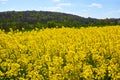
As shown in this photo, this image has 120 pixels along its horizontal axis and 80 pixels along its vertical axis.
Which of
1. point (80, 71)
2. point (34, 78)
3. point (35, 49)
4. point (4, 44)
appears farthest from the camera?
point (4, 44)

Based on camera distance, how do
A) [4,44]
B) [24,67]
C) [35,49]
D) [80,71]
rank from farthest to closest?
[4,44]
[35,49]
[24,67]
[80,71]

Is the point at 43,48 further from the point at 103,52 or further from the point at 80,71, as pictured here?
the point at 80,71

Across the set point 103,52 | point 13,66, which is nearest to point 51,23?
point 103,52

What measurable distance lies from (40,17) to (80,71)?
48318 mm

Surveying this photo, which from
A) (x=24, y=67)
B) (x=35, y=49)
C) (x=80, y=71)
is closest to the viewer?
(x=80, y=71)

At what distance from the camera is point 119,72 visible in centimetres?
885

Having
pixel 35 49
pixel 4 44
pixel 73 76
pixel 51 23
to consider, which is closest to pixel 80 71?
pixel 73 76

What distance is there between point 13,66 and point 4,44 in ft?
18.4

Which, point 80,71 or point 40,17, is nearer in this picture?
point 80,71

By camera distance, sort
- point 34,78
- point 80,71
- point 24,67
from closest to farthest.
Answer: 1. point 34,78
2. point 80,71
3. point 24,67

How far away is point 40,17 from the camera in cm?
5709

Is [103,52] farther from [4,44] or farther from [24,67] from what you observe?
[4,44]

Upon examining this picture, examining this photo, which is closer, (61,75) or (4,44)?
(61,75)

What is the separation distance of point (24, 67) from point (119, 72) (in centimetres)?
321
